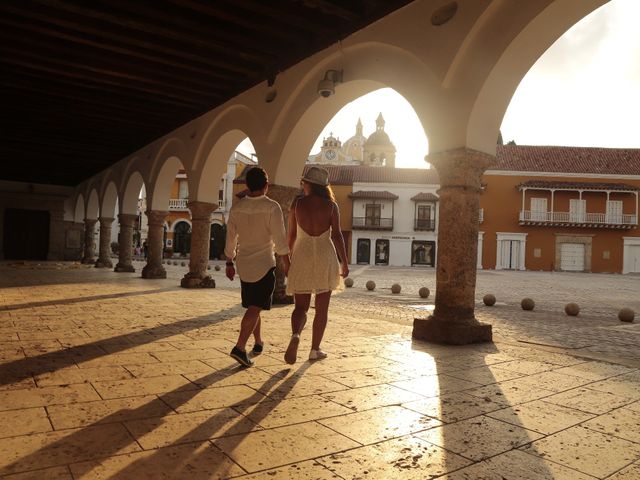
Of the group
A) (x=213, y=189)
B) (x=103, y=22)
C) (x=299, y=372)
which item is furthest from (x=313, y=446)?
(x=213, y=189)

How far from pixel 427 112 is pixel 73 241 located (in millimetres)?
22800

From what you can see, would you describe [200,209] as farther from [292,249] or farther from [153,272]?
[292,249]

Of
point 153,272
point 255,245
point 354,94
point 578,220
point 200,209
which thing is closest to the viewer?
point 255,245

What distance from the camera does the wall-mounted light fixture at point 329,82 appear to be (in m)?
6.66

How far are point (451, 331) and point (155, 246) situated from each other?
10079 millimetres

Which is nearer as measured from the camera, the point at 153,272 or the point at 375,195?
the point at 153,272

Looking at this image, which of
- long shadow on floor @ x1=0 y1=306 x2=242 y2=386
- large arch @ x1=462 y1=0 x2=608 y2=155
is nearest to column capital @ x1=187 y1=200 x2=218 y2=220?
long shadow on floor @ x1=0 y1=306 x2=242 y2=386

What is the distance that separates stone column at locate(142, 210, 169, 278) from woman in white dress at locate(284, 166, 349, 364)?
9.99 m

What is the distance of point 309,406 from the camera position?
9.30ft

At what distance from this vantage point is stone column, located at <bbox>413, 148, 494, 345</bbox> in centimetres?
513

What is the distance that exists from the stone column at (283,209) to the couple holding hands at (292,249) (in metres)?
4.05

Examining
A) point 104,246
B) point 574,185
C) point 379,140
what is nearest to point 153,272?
point 104,246

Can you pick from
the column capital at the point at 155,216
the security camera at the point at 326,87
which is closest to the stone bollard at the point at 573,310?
the security camera at the point at 326,87

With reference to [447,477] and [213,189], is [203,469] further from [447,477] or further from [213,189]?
[213,189]
